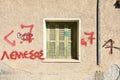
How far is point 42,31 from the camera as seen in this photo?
719 cm

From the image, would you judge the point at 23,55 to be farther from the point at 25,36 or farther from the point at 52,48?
the point at 52,48

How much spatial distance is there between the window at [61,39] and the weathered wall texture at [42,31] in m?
0.36

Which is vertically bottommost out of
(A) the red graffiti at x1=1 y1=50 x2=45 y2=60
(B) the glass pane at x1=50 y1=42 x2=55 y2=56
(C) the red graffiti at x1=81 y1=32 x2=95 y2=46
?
(A) the red graffiti at x1=1 y1=50 x2=45 y2=60

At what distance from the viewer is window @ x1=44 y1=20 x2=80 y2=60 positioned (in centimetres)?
752

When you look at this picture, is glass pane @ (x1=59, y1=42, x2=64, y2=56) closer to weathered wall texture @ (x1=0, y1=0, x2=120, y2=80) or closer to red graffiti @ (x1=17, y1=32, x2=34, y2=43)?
weathered wall texture @ (x1=0, y1=0, x2=120, y2=80)

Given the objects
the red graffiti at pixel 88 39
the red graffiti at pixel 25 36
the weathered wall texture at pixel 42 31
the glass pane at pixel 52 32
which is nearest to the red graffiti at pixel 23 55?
the weathered wall texture at pixel 42 31

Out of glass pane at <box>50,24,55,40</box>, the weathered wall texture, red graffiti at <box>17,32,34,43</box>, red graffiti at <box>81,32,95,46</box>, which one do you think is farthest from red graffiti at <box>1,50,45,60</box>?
red graffiti at <box>81,32,95,46</box>

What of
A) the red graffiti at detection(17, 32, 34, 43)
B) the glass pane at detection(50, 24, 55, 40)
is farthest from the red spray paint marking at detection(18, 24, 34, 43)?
the glass pane at detection(50, 24, 55, 40)

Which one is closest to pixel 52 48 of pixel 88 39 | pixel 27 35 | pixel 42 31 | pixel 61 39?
pixel 61 39

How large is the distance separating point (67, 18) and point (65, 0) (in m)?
0.56

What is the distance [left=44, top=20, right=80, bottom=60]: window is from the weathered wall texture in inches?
14.2

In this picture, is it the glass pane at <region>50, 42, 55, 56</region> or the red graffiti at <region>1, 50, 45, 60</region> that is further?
the glass pane at <region>50, 42, 55, 56</region>

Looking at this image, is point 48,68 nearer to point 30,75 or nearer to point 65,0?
point 30,75

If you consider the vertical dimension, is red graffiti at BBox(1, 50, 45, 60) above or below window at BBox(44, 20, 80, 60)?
below
